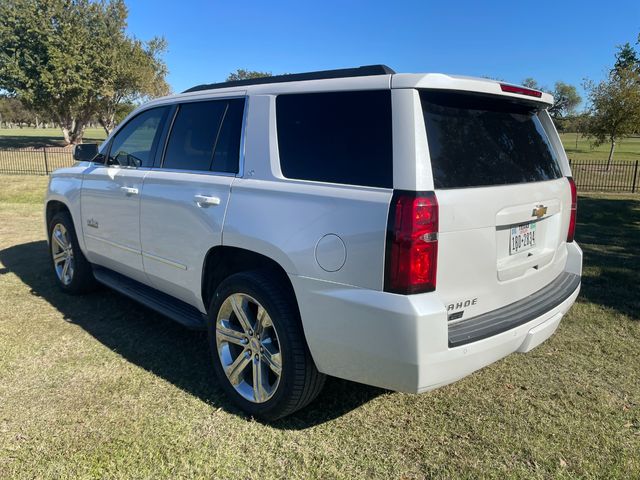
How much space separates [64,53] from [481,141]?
37.8m

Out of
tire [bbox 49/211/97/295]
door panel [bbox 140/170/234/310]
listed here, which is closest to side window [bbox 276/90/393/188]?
door panel [bbox 140/170/234/310]

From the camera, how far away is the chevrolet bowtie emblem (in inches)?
114

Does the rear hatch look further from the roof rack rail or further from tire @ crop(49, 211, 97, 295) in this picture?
tire @ crop(49, 211, 97, 295)

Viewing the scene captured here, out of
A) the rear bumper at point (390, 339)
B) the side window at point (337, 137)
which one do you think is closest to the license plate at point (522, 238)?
the rear bumper at point (390, 339)

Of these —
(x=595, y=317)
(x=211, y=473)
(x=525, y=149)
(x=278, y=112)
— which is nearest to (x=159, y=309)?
(x=211, y=473)

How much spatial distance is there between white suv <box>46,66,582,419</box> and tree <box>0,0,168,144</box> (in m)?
35.7

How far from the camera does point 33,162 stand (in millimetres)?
21594

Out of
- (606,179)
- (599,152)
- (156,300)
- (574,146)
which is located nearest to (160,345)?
(156,300)

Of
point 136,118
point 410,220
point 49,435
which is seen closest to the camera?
point 410,220

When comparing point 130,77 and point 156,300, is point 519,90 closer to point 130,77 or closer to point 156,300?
point 156,300

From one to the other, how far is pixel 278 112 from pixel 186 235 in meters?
1.09

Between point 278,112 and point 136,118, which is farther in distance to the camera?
point 136,118

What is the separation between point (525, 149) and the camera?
3.08 metres

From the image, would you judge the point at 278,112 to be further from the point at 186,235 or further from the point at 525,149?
the point at 525,149
